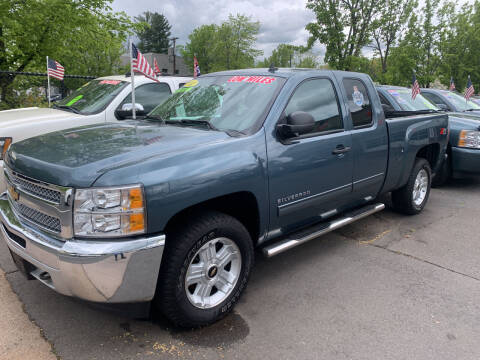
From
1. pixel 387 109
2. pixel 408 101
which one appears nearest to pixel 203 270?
pixel 387 109

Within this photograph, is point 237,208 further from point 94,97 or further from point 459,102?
point 459,102

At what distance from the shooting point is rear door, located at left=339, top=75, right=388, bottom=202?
3.99m

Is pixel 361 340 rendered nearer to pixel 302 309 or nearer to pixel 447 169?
pixel 302 309

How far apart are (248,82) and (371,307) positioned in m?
2.21

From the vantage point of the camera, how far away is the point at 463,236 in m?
4.77

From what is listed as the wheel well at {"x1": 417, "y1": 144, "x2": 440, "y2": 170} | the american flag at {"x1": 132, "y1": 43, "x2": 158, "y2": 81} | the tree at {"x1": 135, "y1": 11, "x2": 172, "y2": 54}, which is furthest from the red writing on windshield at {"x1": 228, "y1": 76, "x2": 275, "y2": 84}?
the tree at {"x1": 135, "y1": 11, "x2": 172, "y2": 54}

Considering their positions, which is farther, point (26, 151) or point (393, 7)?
point (393, 7)

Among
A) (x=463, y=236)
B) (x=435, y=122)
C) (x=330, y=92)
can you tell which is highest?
(x=330, y=92)

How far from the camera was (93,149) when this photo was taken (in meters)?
2.66

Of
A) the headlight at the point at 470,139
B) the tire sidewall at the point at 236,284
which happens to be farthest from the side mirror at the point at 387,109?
the tire sidewall at the point at 236,284

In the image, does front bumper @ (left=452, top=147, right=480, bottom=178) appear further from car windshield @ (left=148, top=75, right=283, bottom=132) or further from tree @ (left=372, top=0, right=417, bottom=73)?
tree @ (left=372, top=0, right=417, bottom=73)

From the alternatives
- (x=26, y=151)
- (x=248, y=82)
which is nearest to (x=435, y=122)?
(x=248, y=82)

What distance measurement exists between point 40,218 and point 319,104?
256 cm

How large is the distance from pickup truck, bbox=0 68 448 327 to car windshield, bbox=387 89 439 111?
3265mm
